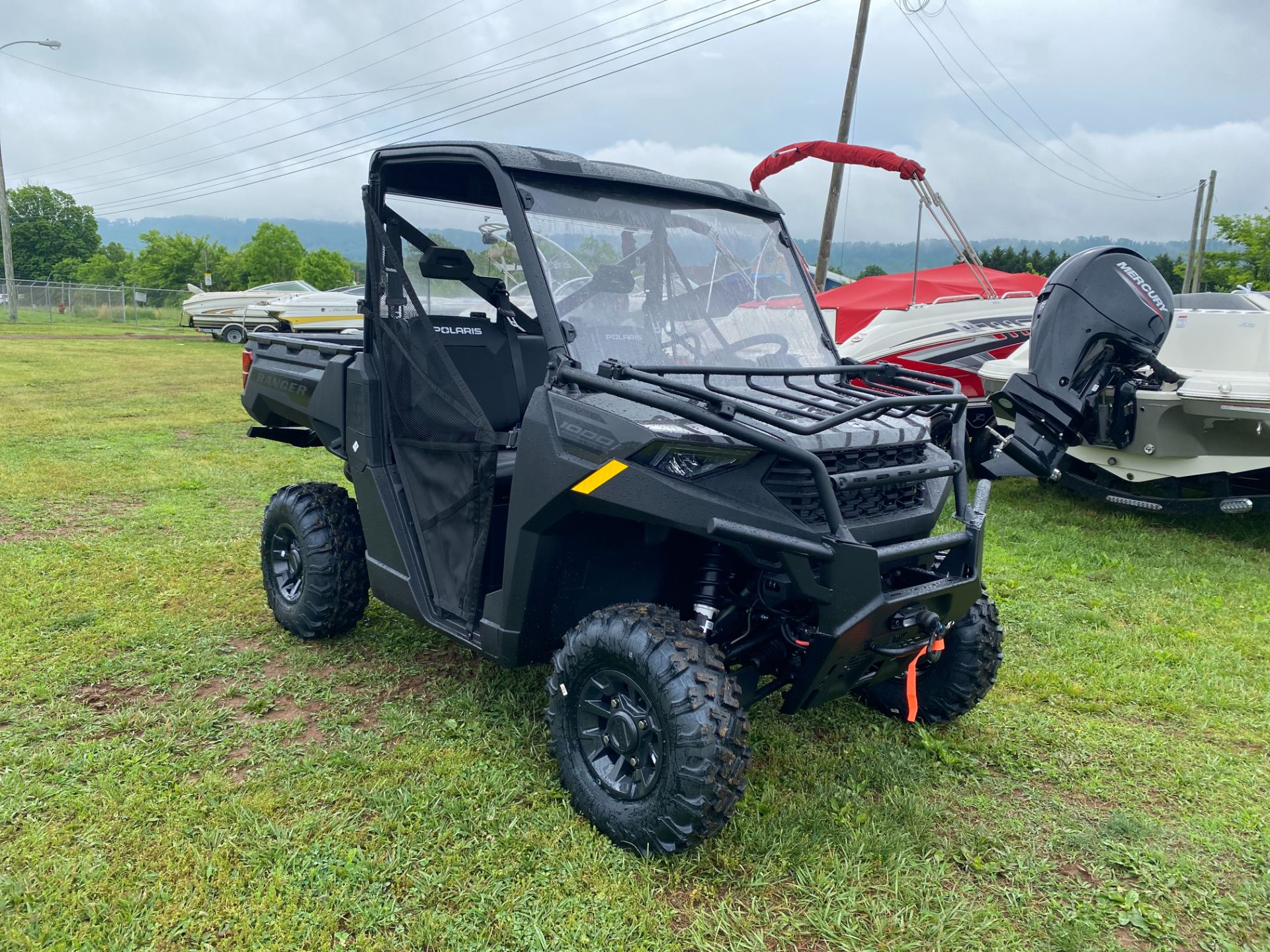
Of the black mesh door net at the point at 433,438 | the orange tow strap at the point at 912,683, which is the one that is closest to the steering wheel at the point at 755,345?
the black mesh door net at the point at 433,438

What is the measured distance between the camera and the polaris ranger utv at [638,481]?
2717 mm

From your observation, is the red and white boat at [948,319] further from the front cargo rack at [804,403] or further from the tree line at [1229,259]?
the tree line at [1229,259]

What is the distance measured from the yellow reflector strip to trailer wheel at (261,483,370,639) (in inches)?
74.7

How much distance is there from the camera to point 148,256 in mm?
56250

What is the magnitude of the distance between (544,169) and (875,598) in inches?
70.9

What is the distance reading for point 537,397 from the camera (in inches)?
119

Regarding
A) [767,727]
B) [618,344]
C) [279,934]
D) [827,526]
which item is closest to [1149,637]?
[767,727]

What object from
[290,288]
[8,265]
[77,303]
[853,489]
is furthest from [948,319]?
[77,303]

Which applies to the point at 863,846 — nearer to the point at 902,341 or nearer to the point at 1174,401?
the point at 1174,401

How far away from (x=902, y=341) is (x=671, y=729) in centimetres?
734

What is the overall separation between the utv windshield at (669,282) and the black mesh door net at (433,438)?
62cm

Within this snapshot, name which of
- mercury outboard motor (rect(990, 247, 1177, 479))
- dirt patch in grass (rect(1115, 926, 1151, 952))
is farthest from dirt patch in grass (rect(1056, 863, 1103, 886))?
mercury outboard motor (rect(990, 247, 1177, 479))

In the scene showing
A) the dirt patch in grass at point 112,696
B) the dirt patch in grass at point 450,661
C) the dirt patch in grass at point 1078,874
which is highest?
the dirt patch in grass at point 450,661

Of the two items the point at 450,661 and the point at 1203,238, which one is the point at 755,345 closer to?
the point at 450,661
